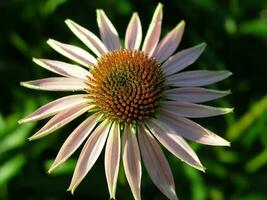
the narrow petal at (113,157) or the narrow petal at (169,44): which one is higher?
the narrow petal at (169,44)

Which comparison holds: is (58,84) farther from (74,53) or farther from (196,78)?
(196,78)

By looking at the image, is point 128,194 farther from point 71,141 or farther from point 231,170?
point 231,170

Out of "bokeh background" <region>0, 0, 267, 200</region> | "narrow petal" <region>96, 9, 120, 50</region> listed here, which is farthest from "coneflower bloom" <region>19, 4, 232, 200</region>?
"bokeh background" <region>0, 0, 267, 200</region>

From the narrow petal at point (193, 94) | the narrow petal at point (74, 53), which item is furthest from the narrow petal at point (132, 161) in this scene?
the narrow petal at point (74, 53)

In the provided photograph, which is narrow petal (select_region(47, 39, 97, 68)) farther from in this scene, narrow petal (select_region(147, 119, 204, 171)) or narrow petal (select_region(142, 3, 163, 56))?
narrow petal (select_region(147, 119, 204, 171))

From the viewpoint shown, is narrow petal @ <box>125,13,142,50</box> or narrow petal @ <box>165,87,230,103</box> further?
narrow petal @ <box>125,13,142,50</box>

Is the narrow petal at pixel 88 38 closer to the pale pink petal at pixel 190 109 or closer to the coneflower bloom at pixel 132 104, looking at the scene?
the coneflower bloom at pixel 132 104

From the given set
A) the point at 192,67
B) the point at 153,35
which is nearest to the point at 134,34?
the point at 153,35
